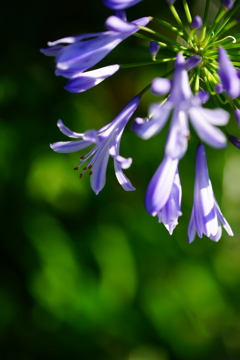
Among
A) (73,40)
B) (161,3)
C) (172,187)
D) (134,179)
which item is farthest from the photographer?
(134,179)

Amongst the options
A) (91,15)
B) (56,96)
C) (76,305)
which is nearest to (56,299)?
(76,305)

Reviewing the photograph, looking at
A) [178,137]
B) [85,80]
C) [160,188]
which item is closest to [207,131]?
[178,137]

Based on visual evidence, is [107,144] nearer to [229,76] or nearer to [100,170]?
[100,170]

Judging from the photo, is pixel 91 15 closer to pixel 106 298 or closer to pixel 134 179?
pixel 134 179

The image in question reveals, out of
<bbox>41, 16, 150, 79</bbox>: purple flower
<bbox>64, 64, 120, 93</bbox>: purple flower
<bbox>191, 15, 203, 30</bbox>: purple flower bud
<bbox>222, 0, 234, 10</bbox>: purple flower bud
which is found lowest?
<bbox>64, 64, 120, 93</bbox>: purple flower

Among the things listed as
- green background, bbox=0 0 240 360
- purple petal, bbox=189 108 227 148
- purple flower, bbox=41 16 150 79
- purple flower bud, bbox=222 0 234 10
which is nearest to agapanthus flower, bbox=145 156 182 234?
purple petal, bbox=189 108 227 148

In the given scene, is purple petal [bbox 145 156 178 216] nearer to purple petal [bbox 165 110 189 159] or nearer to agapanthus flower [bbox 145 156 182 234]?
agapanthus flower [bbox 145 156 182 234]
